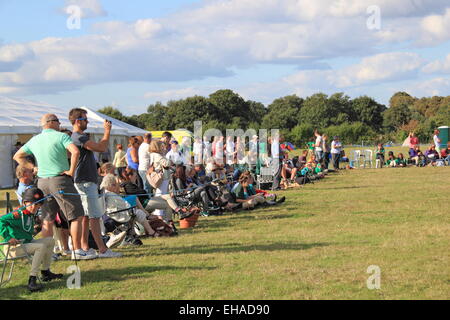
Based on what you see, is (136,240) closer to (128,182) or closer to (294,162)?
(128,182)

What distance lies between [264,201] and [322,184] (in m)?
6.22

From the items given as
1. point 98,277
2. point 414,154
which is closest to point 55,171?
point 98,277

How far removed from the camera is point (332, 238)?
28.5ft

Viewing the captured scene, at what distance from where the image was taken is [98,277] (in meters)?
6.57

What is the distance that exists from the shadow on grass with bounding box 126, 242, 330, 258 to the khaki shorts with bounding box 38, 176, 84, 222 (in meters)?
1.15

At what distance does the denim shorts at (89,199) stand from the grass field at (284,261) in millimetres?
629

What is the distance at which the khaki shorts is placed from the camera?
688cm

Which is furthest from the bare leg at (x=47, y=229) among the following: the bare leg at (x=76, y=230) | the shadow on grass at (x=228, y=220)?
the shadow on grass at (x=228, y=220)

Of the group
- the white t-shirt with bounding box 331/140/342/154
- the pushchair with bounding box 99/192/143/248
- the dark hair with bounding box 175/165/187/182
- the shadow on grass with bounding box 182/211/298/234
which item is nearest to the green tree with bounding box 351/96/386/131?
the white t-shirt with bounding box 331/140/342/154

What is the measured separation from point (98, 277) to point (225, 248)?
2142 millimetres

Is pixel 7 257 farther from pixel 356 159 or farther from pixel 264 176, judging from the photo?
pixel 356 159

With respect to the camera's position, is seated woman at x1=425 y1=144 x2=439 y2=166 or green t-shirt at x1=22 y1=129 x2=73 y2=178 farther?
seated woman at x1=425 y1=144 x2=439 y2=166

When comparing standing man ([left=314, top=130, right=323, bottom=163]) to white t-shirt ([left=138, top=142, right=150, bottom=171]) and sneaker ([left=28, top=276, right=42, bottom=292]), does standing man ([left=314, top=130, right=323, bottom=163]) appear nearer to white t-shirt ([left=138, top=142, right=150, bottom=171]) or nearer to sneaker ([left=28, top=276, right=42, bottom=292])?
white t-shirt ([left=138, top=142, right=150, bottom=171])

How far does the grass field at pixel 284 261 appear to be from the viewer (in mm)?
5734
